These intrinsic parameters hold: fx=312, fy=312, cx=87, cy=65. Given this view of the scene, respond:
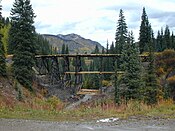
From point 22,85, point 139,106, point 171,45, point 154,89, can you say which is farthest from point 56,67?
point 139,106

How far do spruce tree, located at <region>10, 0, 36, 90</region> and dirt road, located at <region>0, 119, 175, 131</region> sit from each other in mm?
36998

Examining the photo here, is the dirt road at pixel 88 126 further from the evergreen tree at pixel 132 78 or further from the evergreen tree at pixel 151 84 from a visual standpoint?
the evergreen tree at pixel 151 84

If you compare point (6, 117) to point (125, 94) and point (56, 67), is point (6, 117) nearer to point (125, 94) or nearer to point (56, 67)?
point (125, 94)

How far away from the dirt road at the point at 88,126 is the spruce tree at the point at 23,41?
36998 millimetres

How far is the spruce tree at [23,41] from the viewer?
4766 centimetres

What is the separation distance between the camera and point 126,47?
1332 inches

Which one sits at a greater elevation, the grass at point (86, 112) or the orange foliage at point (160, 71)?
the grass at point (86, 112)

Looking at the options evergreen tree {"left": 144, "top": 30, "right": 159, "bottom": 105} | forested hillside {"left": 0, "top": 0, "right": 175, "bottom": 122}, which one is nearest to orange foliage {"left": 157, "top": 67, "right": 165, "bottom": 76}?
forested hillside {"left": 0, "top": 0, "right": 175, "bottom": 122}

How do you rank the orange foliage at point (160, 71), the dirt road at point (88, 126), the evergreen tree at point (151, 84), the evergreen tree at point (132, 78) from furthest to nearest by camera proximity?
1. the orange foliage at point (160, 71)
2. the evergreen tree at point (151, 84)
3. the evergreen tree at point (132, 78)
4. the dirt road at point (88, 126)

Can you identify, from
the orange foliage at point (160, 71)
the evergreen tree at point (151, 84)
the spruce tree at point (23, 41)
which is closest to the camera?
the evergreen tree at point (151, 84)

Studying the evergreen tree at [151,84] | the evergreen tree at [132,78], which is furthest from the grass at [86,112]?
the evergreen tree at [151,84]

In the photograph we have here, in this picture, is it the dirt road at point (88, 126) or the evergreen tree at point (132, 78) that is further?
the evergreen tree at point (132, 78)

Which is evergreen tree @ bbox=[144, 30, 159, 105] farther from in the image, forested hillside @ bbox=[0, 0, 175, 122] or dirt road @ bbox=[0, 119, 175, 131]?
dirt road @ bbox=[0, 119, 175, 131]

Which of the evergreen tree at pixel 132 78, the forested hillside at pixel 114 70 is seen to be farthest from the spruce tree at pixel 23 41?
the evergreen tree at pixel 132 78
